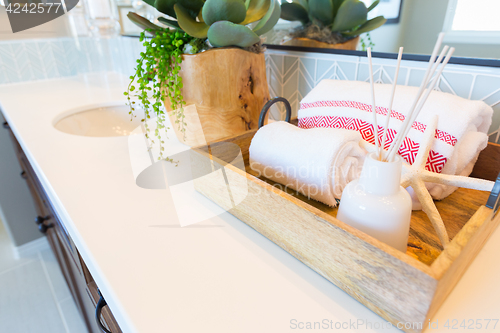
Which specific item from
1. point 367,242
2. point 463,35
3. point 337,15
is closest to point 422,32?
point 463,35

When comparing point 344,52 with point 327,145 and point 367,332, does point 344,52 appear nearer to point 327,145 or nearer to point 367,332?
point 327,145

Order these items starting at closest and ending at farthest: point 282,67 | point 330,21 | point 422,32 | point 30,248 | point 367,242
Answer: point 367,242 → point 422,32 → point 330,21 → point 282,67 → point 30,248

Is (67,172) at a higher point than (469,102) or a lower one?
lower

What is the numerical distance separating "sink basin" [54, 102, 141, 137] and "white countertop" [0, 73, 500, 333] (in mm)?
469

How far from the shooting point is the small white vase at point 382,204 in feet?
0.94

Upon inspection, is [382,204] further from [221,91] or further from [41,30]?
[41,30]

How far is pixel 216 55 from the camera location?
578 millimetres

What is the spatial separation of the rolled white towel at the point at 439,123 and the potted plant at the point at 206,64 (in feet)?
0.70

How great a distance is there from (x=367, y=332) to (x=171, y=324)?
0.18 m

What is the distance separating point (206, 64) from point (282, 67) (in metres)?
0.29

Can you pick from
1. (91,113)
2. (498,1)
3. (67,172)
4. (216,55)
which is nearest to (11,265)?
(91,113)

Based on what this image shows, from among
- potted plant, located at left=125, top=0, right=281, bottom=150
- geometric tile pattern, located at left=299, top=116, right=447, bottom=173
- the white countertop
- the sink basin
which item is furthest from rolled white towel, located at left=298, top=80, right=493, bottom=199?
the sink basin

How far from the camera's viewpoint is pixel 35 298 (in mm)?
1271

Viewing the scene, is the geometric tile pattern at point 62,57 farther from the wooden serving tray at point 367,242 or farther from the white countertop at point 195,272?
the wooden serving tray at point 367,242
